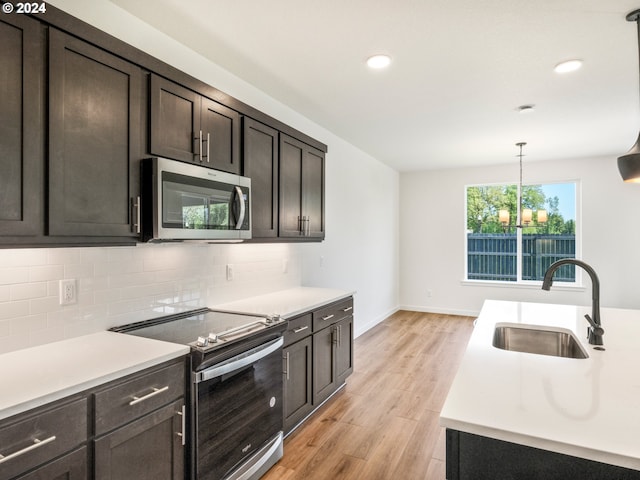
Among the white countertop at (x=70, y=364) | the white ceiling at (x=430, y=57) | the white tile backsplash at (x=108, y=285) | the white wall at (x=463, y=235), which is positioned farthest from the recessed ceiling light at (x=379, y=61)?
the white wall at (x=463, y=235)

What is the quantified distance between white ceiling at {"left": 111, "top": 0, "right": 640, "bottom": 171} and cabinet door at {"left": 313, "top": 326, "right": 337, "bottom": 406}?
6.60 ft

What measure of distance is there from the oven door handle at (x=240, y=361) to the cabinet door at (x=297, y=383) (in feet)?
0.97

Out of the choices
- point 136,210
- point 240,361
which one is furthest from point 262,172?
point 240,361

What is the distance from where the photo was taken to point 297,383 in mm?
2727

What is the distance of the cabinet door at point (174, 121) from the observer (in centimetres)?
197

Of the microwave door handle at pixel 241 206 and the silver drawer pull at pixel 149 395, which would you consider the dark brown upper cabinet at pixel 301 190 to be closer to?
the microwave door handle at pixel 241 206

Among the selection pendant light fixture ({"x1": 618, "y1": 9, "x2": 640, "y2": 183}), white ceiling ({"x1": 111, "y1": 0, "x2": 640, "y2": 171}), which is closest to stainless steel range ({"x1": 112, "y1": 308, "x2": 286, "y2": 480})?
white ceiling ({"x1": 111, "y1": 0, "x2": 640, "y2": 171})

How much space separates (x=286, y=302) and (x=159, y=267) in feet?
3.25

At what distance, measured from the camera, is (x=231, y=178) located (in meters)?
2.42

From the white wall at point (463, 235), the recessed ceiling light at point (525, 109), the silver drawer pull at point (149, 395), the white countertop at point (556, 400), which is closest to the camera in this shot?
the white countertop at point (556, 400)

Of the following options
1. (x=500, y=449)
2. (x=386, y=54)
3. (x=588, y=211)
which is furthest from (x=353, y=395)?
(x=588, y=211)

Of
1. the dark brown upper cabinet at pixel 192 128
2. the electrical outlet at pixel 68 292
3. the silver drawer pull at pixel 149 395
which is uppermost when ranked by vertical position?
the dark brown upper cabinet at pixel 192 128

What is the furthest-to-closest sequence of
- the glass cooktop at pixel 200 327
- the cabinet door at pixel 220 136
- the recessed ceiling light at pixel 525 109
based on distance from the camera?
1. the recessed ceiling light at pixel 525 109
2. the cabinet door at pixel 220 136
3. the glass cooktop at pixel 200 327

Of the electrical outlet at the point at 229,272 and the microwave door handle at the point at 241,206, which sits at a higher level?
the microwave door handle at the point at 241,206
